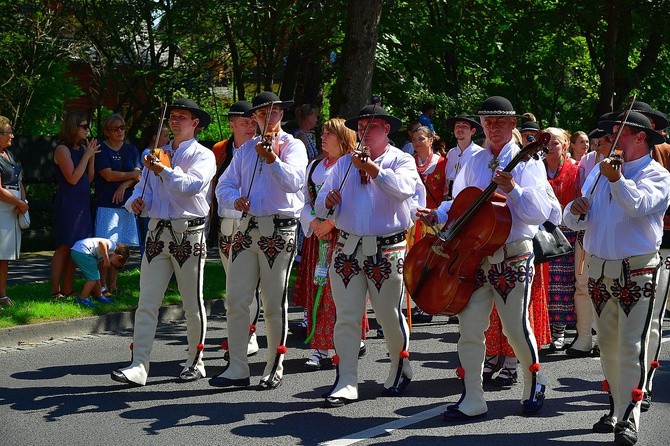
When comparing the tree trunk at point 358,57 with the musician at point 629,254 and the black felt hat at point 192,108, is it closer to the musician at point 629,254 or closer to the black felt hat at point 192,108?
the black felt hat at point 192,108

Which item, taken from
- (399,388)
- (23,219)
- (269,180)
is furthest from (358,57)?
(399,388)

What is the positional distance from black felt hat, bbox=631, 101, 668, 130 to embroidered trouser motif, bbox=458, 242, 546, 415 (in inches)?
45.6

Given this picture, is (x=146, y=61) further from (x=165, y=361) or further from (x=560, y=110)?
(x=165, y=361)

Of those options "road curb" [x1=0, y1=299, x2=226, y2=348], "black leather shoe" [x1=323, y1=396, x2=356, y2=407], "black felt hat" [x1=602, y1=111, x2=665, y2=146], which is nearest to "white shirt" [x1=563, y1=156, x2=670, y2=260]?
"black felt hat" [x1=602, y1=111, x2=665, y2=146]

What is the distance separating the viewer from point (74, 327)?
10438 millimetres

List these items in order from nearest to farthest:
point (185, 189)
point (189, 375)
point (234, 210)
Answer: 1. point (185, 189)
2. point (189, 375)
3. point (234, 210)

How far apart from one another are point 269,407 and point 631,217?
275 centimetres

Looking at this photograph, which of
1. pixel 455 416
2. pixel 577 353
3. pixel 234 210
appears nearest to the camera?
pixel 455 416

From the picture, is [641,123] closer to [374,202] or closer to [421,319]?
[374,202]

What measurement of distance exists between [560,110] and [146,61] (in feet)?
34.4

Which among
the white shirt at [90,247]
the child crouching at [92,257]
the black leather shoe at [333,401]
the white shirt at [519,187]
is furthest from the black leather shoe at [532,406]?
the white shirt at [90,247]

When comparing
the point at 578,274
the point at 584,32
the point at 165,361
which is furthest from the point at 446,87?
the point at 165,361

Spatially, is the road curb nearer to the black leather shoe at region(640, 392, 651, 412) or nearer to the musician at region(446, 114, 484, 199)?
the musician at region(446, 114, 484, 199)

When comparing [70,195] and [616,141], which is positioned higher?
[616,141]
